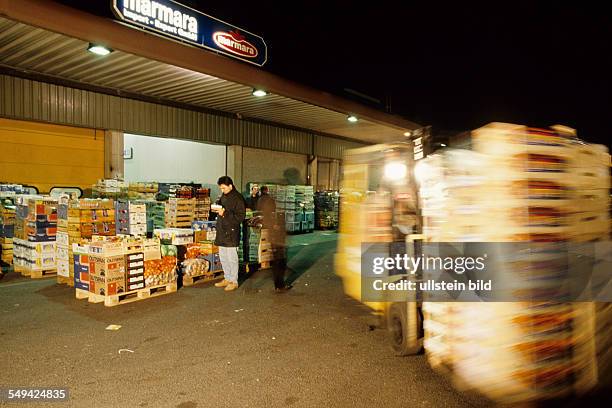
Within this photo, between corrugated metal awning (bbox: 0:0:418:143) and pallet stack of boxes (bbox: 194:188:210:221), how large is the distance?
351 centimetres

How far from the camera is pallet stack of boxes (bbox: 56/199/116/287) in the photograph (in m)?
8.83

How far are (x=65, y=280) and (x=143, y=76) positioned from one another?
6.49 m

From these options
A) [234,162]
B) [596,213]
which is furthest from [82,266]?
[234,162]

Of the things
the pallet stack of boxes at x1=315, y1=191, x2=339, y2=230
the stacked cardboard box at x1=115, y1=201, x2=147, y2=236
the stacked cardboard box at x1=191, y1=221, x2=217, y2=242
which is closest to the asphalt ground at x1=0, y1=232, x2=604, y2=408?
the stacked cardboard box at x1=191, y1=221, x2=217, y2=242

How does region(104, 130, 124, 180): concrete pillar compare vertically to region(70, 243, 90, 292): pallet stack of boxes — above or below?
above

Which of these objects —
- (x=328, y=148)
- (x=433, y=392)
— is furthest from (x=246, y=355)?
(x=328, y=148)

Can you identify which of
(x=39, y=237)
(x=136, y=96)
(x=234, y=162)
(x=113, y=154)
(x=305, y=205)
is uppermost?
(x=136, y=96)

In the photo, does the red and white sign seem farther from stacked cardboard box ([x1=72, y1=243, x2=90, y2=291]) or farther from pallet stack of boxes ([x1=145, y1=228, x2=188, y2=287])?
stacked cardboard box ([x1=72, y1=243, x2=90, y2=291])

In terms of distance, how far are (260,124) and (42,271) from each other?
38.5 ft

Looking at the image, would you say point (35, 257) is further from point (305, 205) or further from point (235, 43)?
point (305, 205)

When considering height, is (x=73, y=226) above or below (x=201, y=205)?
below

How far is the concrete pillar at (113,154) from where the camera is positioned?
13.8 metres

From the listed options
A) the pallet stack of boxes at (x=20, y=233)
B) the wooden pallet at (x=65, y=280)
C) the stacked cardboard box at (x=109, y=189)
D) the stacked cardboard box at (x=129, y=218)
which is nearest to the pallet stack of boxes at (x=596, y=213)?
the wooden pallet at (x=65, y=280)

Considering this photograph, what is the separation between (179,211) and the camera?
43.8ft
